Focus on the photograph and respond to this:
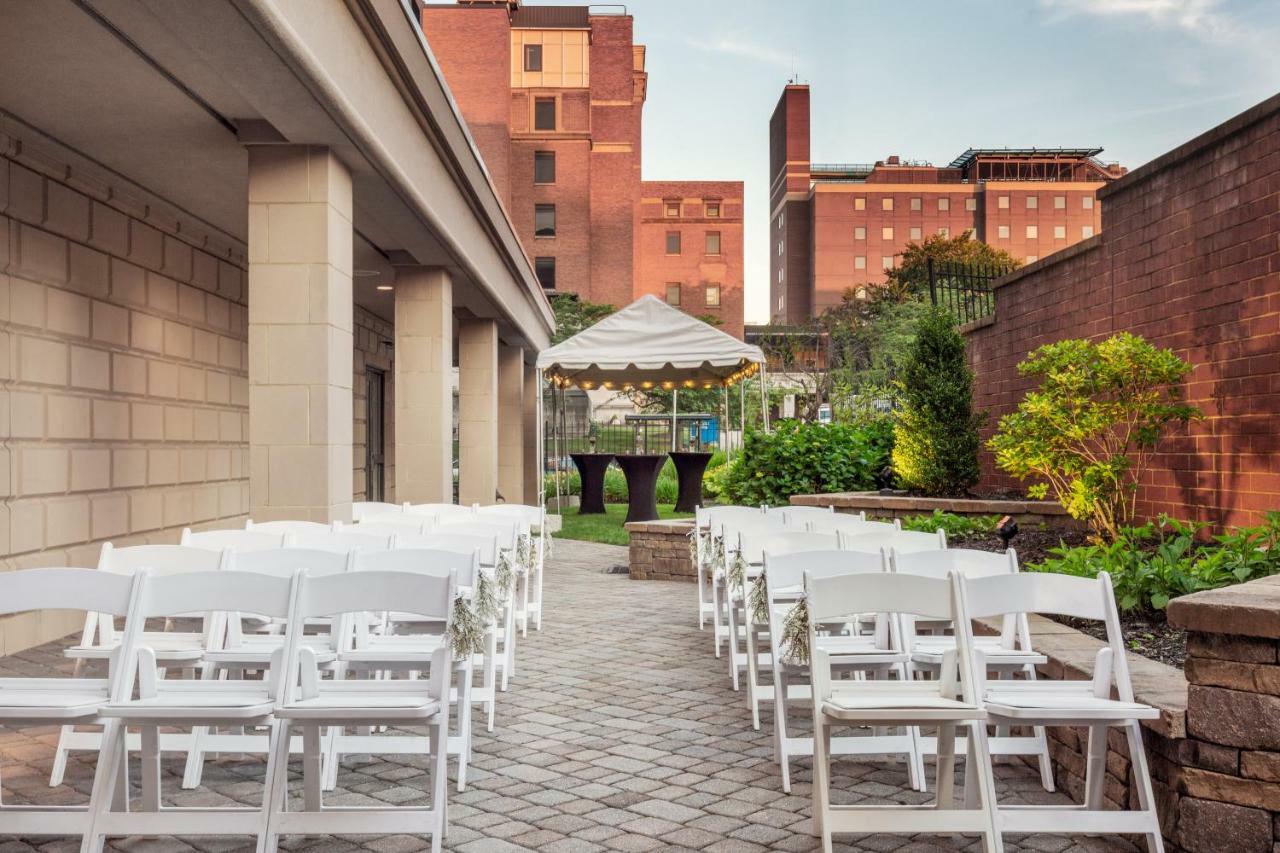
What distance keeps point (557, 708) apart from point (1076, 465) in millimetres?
4639

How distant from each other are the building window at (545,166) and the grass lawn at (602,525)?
103 ft

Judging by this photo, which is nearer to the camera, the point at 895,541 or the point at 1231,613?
the point at 1231,613

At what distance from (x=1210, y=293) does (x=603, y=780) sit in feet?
19.8

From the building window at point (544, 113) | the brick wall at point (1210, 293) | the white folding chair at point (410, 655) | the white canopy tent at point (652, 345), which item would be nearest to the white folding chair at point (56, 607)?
the white folding chair at point (410, 655)

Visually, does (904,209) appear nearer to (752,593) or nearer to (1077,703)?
(752,593)

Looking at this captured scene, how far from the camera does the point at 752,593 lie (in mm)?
5520

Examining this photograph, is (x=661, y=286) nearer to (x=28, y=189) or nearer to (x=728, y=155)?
(x=728, y=155)

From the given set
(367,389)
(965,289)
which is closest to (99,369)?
(367,389)

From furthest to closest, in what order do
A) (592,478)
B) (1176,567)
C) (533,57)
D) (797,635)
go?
(533,57) < (592,478) < (1176,567) < (797,635)

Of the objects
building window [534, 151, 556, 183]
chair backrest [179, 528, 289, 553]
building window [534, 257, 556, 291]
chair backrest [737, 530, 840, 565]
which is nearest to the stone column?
chair backrest [179, 528, 289, 553]

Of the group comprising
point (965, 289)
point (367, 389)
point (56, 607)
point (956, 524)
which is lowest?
point (956, 524)

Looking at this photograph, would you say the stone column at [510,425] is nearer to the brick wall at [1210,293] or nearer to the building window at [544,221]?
the brick wall at [1210,293]

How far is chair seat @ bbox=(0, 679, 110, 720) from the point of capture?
3.54 metres

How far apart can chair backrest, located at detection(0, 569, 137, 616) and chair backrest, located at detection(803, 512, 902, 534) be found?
175 inches
